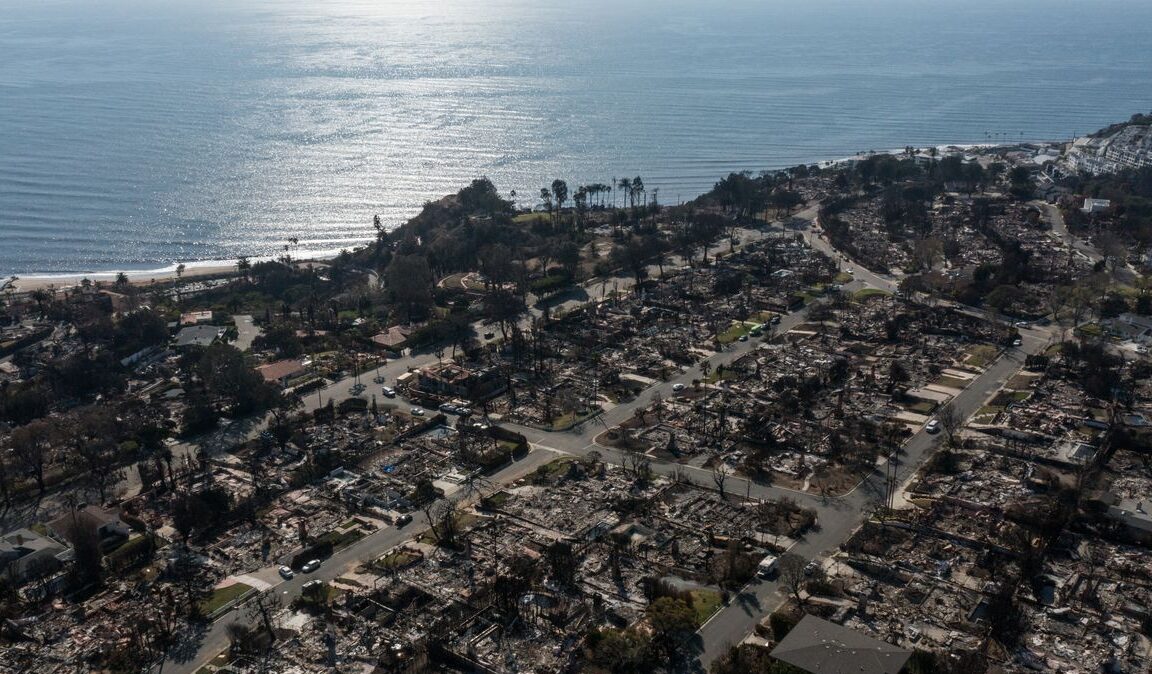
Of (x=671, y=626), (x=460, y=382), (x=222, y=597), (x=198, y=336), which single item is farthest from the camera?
(x=198, y=336)

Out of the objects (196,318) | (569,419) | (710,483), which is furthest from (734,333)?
(196,318)

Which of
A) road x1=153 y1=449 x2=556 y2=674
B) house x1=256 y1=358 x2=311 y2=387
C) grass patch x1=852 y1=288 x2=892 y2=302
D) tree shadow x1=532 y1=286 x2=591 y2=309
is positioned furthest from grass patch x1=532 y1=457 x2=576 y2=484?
grass patch x1=852 y1=288 x2=892 y2=302

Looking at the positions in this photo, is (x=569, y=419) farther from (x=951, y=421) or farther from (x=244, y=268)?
(x=244, y=268)

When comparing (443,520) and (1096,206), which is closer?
(443,520)

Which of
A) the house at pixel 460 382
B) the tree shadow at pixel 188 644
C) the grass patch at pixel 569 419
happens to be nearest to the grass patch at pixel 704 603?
the grass patch at pixel 569 419

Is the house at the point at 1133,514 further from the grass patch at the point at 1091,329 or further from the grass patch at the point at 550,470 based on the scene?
the grass patch at the point at 550,470

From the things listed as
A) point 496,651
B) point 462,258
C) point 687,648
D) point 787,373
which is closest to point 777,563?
point 687,648

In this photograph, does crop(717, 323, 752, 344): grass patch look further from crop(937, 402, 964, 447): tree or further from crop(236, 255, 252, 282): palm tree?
crop(236, 255, 252, 282): palm tree
